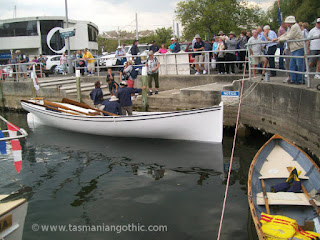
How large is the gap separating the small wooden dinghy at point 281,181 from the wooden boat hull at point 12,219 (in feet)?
10.7

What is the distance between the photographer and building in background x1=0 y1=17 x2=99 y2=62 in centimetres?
3712

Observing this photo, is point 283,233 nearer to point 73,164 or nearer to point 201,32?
point 73,164

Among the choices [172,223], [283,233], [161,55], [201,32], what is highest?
[201,32]

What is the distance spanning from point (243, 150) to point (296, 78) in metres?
2.58

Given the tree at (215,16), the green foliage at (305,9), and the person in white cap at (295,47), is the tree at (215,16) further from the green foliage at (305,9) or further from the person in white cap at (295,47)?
the person in white cap at (295,47)

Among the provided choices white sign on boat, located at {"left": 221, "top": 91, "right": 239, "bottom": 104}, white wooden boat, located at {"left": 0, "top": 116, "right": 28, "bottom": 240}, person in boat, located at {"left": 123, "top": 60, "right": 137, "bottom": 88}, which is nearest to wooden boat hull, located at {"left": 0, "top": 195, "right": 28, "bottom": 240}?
white wooden boat, located at {"left": 0, "top": 116, "right": 28, "bottom": 240}

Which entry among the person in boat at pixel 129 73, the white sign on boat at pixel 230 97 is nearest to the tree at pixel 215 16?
the person in boat at pixel 129 73

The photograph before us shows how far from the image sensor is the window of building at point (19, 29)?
37.3 m

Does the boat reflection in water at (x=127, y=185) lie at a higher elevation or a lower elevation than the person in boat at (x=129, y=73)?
lower

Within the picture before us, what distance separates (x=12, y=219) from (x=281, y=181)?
4.63m

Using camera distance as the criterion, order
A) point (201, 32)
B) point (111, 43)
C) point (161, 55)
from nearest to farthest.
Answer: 1. point (161, 55)
2. point (201, 32)
3. point (111, 43)

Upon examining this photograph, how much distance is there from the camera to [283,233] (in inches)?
173

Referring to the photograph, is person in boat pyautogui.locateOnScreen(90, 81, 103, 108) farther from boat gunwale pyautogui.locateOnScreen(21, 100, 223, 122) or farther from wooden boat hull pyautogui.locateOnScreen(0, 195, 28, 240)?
wooden boat hull pyautogui.locateOnScreen(0, 195, 28, 240)

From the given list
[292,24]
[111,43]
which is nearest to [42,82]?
[292,24]
